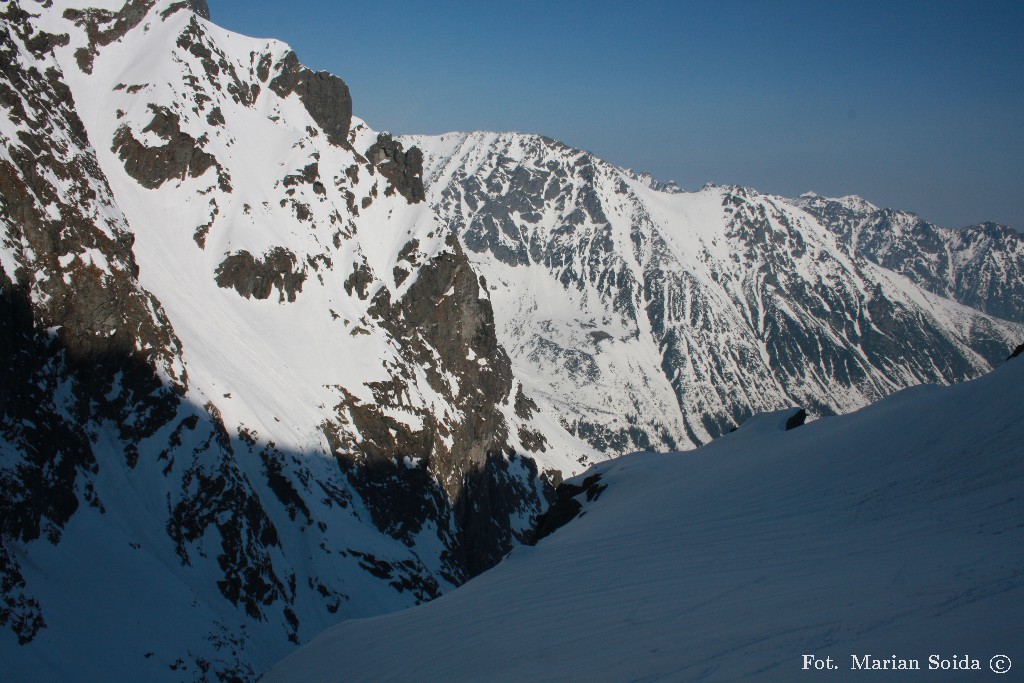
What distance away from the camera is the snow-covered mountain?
30750 millimetres

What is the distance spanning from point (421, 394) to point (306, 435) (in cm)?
1929

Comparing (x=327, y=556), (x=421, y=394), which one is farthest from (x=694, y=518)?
(x=421, y=394)

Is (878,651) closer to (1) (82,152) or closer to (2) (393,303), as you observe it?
(1) (82,152)

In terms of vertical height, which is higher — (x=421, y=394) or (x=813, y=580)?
(x=421, y=394)

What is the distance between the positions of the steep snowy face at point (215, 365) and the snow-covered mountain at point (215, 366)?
186 mm

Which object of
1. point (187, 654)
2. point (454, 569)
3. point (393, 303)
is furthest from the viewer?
point (393, 303)

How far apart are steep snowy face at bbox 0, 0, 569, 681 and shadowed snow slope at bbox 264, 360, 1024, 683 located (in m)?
18.8

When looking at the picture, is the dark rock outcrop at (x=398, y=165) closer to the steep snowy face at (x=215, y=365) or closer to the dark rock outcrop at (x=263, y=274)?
the steep snowy face at (x=215, y=365)

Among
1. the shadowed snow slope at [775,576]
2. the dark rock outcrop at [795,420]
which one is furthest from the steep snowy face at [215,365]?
the dark rock outcrop at [795,420]

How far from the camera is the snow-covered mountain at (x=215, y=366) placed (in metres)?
30.8

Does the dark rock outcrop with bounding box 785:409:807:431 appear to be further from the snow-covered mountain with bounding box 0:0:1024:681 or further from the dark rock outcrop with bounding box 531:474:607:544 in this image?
the snow-covered mountain with bounding box 0:0:1024:681

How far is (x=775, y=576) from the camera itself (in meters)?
10.4

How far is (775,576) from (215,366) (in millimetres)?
47947

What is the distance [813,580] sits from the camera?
9789 mm
